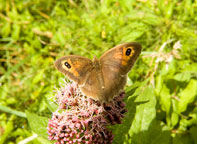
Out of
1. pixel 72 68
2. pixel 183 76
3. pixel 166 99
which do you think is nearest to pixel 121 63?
pixel 72 68

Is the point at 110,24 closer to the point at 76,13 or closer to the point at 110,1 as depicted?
the point at 110,1

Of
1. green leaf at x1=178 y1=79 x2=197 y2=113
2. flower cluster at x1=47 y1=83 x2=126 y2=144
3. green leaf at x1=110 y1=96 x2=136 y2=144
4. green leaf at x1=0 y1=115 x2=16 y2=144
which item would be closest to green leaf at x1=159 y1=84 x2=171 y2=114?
green leaf at x1=178 y1=79 x2=197 y2=113

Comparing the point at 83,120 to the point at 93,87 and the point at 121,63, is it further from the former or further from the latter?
the point at 121,63

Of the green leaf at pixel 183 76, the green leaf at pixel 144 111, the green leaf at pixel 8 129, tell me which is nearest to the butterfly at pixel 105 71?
the green leaf at pixel 144 111

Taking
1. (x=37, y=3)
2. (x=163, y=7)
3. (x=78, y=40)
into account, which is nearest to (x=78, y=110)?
(x=78, y=40)

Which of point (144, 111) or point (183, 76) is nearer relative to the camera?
point (144, 111)
